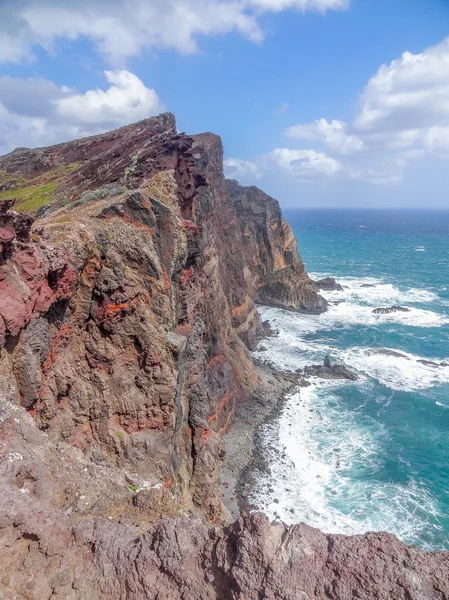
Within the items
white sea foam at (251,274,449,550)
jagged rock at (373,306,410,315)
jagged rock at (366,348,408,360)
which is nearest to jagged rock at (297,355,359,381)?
white sea foam at (251,274,449,550)

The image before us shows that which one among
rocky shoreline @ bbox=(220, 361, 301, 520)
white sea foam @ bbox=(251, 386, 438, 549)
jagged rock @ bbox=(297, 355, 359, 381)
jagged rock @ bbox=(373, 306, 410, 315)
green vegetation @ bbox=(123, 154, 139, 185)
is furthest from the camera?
jagged rock @ bbox=(373, 306, 410, 315)

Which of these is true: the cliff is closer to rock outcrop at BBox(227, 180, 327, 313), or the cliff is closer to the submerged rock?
the submerged rock

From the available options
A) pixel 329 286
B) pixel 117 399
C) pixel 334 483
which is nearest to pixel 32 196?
pixel 117 399

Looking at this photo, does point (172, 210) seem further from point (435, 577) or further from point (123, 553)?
point (435, 577)

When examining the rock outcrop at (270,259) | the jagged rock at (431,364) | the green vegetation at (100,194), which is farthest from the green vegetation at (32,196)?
the jagged rock at (431,364)

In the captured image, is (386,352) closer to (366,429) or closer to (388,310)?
(366,429)

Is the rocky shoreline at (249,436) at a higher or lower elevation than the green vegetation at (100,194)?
lower

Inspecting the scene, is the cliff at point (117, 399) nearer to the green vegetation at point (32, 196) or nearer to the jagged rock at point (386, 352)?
the green vegetation at point (32, 196)
